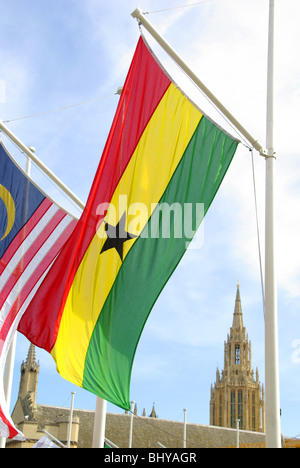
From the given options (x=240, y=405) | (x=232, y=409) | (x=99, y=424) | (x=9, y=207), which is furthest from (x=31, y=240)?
(x=232, y=409)

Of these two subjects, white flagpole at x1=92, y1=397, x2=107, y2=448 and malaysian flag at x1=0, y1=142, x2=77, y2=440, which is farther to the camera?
malaysian flag at x1=0, y1=142, x2=77, y2=440

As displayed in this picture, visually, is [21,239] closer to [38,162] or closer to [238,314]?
[38,162]

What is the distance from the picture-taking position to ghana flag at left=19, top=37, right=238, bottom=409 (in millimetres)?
8992

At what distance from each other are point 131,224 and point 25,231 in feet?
18.5

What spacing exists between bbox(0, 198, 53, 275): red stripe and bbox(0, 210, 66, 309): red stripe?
31cm

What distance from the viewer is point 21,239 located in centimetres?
1445

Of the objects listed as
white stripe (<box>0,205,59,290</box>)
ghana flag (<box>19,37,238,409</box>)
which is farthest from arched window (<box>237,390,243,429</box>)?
ghana flag (<box>19,37,238,409</box>)

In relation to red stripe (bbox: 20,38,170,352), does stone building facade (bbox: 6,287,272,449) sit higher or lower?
higher

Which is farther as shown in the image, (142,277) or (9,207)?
(9,207)

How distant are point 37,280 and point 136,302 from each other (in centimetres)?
499

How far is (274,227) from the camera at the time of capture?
9.23 m
